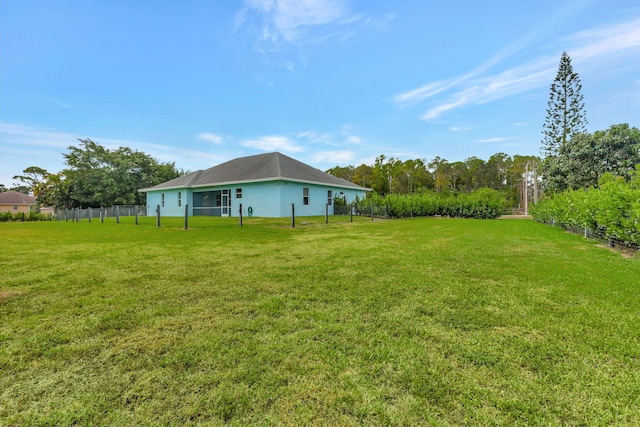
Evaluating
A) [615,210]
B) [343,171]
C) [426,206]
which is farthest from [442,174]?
[615,210]

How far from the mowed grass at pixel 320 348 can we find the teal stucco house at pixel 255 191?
42.3ft

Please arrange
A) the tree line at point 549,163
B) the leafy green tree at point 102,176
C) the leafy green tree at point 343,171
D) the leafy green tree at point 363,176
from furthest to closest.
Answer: the leafy green tree at point 343,171 → the leafy green tree at point 363,176 → the leafy green tree at point 102,176 → the tree line at point 549,163

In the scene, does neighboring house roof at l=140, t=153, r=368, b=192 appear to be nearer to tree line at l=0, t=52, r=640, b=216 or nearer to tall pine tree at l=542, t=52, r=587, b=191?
tree line at l=0, t=52, r=640, b=216

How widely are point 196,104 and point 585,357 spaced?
20248 millimetres

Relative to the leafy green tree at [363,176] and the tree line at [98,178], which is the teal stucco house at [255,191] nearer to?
the tree line at [98,178]

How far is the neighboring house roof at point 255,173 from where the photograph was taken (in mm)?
17625

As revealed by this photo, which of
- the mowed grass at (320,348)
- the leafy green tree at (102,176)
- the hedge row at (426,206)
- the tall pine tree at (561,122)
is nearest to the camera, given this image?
the mowed grass at (320,348)

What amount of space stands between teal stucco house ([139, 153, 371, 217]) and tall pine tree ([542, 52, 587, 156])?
59.2 ft

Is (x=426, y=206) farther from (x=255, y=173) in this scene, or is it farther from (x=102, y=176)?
(x=102, y=176)

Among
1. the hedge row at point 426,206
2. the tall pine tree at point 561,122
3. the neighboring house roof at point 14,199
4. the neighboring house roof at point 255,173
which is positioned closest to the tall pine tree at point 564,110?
the tall pine tree at point 561,122

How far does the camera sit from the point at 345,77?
16.1 meters

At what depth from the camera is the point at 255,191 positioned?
18.0 m

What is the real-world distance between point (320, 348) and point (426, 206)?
20568 millimetres

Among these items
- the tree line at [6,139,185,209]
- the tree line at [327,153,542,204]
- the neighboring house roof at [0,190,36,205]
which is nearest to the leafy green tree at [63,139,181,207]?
the tree line at [6,139,185,209]
